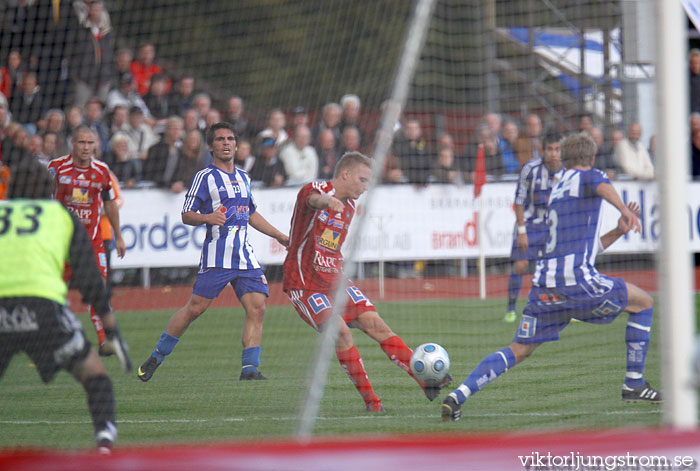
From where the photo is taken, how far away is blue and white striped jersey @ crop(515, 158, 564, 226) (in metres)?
10.4

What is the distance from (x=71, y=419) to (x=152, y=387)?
4.41 ft

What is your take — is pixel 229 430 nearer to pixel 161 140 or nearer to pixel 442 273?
pixel 161 140

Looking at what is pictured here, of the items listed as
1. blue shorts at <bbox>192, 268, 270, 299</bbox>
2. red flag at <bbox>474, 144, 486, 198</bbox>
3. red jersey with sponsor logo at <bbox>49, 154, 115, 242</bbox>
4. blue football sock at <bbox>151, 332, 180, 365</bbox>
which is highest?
red flag at <bbox>474, 144, 486, 198</bbox>

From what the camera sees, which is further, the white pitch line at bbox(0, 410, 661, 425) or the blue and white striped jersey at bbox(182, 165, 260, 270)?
the blue and white striped jersey at bbox(182, 165, 260, 270)

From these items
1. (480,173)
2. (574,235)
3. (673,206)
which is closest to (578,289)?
(574,235)

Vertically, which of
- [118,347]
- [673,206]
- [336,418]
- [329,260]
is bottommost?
[336,418]

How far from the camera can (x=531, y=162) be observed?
10453mm

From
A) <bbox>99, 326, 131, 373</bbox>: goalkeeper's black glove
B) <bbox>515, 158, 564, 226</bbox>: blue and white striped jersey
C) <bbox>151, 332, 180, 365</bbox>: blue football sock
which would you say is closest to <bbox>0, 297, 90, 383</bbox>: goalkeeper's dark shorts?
<bbox>99, 326, 131, 373</bbox>: goalkeeper's black glove

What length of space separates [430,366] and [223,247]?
2.35 meters

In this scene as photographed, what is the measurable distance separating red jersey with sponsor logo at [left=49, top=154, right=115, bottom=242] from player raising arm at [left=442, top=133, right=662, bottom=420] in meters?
4.68

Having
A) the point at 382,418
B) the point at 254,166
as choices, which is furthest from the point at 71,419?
the point at 254,166

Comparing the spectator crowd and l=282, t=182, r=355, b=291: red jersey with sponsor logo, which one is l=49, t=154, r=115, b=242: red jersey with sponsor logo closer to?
the spectator crowd

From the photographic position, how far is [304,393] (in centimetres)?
684

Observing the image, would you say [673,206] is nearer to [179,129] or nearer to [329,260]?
[329,260]
